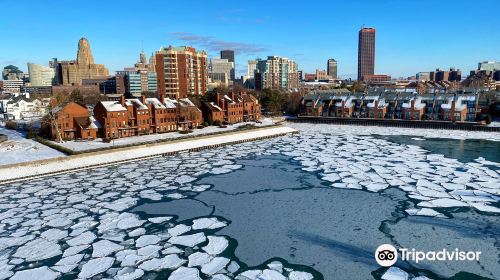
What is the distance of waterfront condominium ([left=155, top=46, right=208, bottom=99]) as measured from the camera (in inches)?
3388

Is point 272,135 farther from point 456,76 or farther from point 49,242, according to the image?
point 456,76

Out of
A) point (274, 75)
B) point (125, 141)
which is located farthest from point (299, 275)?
point (274, 75)

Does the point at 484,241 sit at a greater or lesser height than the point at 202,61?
lesser

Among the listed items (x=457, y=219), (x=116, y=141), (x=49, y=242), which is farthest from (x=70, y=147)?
(x=457, y=219)

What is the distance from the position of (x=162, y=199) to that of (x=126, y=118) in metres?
24.7

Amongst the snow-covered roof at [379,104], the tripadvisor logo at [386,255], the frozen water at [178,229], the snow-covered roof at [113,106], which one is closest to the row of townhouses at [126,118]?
the snow-covered roof at [113,106]

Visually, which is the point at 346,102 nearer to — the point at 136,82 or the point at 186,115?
the point at 186,115

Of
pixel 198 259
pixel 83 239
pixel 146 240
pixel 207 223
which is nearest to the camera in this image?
pixel 198 259

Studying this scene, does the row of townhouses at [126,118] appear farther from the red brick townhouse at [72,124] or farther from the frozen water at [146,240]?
the frozen water at [146,240]

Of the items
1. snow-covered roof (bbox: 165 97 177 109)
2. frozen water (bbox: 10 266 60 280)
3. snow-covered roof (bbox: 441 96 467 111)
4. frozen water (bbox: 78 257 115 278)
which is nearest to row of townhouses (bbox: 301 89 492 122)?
snow-covered roof (bbox: 441 96 467 111)

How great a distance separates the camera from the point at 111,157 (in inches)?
1361

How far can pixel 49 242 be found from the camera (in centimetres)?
1666

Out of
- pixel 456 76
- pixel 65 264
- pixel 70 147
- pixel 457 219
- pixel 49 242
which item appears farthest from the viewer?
pixel 456 76

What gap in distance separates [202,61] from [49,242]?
3303 inches
